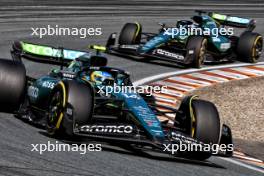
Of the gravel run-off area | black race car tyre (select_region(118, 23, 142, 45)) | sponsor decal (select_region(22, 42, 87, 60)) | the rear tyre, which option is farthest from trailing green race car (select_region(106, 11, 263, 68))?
the rear tyre

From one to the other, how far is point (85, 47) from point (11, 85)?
9953 mm

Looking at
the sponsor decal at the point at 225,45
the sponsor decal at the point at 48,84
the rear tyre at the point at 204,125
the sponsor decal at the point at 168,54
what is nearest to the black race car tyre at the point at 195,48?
the sponsor decal at the point at 168,54

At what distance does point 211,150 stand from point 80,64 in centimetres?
293

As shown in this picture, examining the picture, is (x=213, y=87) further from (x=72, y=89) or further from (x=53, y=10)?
(x=53, y=10)

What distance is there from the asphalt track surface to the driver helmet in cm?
118

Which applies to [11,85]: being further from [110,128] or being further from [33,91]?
[110,128]

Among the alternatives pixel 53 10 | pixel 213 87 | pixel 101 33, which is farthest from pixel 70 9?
pixel 213 87

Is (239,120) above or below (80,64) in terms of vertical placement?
below

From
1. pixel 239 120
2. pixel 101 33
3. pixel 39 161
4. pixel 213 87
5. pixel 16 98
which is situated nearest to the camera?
pixel 39 161

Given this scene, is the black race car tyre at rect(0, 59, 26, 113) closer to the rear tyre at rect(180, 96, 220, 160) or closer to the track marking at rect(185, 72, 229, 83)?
the rear tyre at rect(180, 96, 220, 160)

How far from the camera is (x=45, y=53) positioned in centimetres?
1484

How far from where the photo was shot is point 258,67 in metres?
21.9

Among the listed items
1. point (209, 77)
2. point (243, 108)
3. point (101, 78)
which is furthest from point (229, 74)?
point (101, 78)

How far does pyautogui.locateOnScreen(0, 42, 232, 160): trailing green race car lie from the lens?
1115cm
